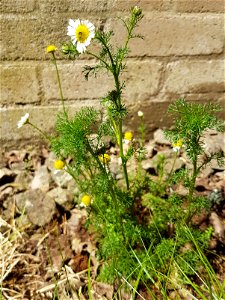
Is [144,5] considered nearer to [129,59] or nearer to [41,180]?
[129,59]

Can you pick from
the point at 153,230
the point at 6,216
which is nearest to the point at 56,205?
the point at 6,216

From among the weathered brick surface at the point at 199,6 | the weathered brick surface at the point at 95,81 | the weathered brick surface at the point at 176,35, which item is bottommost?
the weathered brick surface at the point at 95,81

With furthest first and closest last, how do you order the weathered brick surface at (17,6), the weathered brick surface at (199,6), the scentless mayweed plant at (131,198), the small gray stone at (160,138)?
the small gray stone at (160,138), the weathered brick surface at (199,6), the weathered brick surface at (17,6), the scentless mayweed plant at (131,198)

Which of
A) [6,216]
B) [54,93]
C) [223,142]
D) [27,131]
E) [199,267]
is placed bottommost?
[199,267]

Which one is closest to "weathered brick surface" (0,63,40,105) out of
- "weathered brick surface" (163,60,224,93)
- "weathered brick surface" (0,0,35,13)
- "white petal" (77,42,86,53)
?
"weathered brick surface" (0,0,35,13)

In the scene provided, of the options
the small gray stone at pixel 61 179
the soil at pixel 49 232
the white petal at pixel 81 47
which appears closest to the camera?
the white petal at pixel 81 47

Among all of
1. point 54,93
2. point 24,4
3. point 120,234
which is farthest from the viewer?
point 54,93

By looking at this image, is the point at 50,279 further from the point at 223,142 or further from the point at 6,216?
the point at 223,142

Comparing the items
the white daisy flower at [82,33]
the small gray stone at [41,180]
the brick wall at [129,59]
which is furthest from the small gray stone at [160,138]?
the white daisy flower at [82,33]

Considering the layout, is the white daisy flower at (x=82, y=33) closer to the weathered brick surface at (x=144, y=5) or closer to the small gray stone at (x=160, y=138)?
the weathered brick surface at (x=144, y=5)
